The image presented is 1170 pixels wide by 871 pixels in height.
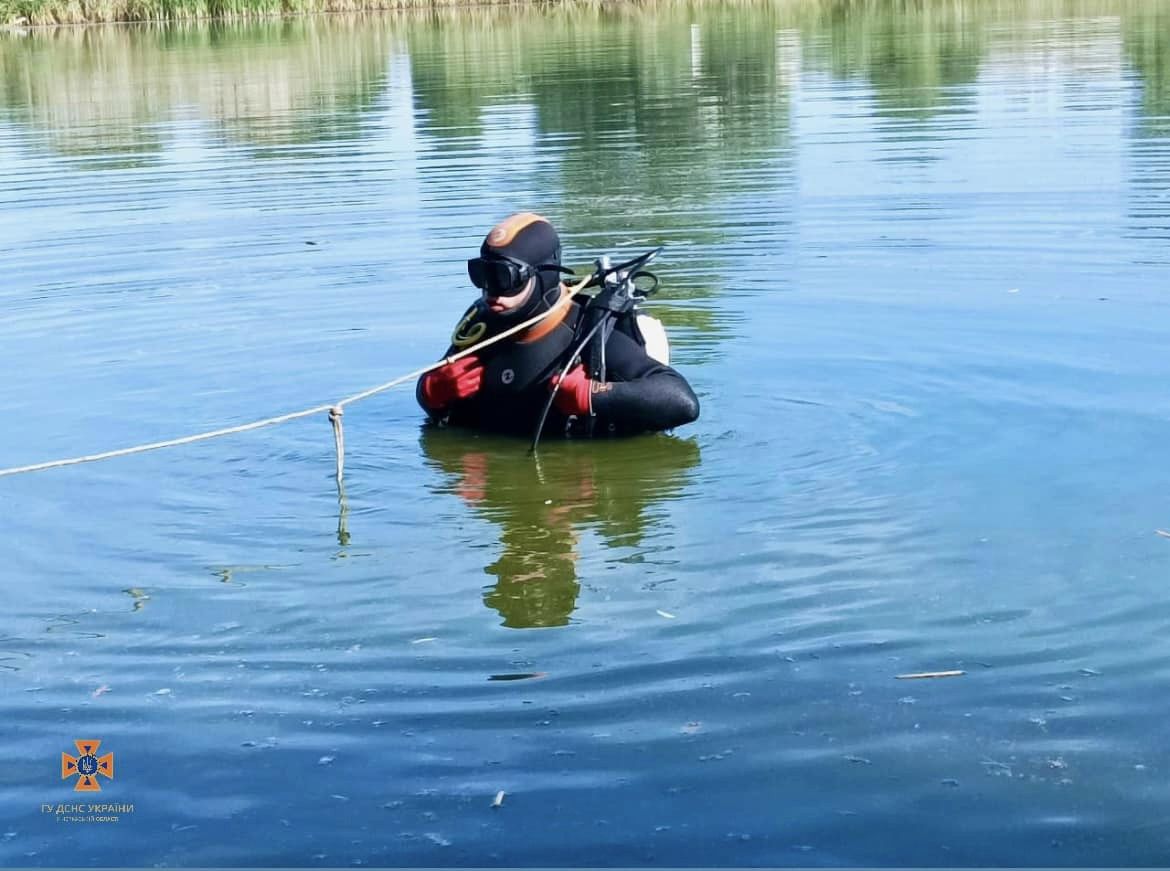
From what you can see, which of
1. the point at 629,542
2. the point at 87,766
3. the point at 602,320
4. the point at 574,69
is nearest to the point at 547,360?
the point at 602,320

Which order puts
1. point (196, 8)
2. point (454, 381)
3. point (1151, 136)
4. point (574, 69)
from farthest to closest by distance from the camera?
point (196, 8), point (574, 69), point (1151, 136), point (454, 381)

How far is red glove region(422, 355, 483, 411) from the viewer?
7520 millimetres

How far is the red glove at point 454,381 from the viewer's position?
7.52 m

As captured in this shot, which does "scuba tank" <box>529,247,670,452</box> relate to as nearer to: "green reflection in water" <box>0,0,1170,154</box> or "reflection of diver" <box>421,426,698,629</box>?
"reflection of diver" <box>421,426,698,629</box>

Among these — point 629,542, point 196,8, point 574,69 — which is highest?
point 196,8

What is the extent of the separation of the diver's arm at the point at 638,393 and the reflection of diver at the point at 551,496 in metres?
0.13

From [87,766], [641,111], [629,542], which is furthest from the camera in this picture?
[641,111]

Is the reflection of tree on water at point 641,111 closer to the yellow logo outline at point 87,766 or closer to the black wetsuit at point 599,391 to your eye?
the black wetsuit at point 599,391

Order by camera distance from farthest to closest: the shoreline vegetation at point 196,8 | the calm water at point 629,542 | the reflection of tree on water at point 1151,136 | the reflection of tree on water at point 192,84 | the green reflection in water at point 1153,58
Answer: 1. the shoreline vegetation at point 196,8
2. the reflection of tree on water at point 192,84
3. the green reflection in water at point 1153,58
4. the reflection of tree on water at point 1151,136
5. the calm water at point 629,542

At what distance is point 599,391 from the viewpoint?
727 centimetres

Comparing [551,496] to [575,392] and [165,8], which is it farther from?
[165,8]

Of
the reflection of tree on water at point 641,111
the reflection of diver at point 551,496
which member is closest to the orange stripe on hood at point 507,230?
the reflection of diver at point 551,496

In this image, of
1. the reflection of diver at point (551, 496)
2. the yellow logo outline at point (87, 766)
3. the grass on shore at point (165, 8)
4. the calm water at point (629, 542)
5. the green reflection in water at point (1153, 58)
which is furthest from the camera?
the grass on shore at point (165, 8)

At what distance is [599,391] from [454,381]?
691 mm
